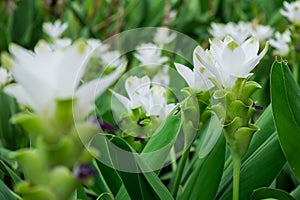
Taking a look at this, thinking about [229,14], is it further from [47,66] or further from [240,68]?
[47,66]

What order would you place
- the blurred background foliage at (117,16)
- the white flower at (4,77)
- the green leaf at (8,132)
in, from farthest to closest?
the blurred background foliage at (117,16), the green leaf at (8,132), the white flower at (4,77)

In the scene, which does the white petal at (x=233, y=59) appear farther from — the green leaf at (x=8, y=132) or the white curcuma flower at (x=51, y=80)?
the green leaf at (x=8, y=132)

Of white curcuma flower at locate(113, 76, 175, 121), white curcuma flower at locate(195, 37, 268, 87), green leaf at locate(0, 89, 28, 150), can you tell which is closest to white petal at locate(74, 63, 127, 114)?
white curcuma flower at locate(195, 37, 268, 87)

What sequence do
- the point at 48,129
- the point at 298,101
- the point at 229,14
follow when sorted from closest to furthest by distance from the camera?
1. the point at 48,129
2. the point at 298,101
3. the point at 229,14

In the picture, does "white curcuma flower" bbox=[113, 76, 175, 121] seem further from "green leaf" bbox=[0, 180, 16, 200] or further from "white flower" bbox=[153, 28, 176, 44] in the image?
"white flower" bbox=[153, 28, 176, 44]

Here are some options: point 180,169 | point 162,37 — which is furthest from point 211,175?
point 162,37

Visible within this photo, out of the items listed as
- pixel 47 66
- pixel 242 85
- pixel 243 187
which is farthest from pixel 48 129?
pixel 243 187

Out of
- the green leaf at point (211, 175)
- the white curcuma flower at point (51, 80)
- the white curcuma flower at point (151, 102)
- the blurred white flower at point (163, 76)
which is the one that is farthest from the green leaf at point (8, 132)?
the white curcuma flower at point (51, 80)
